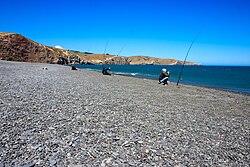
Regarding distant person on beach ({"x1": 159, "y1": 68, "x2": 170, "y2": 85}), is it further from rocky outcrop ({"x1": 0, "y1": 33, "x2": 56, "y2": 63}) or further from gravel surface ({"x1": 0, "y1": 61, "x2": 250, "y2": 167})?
rocky outcrop ({"x1": 0, "y1": 33, "x2": 56, "y2": 63})

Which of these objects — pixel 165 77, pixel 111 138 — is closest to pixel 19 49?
pixel 165 77

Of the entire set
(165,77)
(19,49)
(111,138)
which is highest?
(19,49)

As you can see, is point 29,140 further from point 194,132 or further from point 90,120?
point 194,132

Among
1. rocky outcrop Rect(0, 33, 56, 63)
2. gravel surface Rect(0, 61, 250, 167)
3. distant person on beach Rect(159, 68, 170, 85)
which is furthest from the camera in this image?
rocky outcrop Rect(0, 33, 56, 63)

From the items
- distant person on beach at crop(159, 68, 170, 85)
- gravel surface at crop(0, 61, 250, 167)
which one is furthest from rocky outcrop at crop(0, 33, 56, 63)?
gravel surface at crop(0, 61, 250, 167)

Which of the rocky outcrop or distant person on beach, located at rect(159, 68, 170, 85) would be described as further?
the rocky outcrop

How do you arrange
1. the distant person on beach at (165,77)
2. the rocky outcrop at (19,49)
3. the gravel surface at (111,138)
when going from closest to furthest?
the gravel surface at (111,138) → the distant person on beach at (165,77) → the rocky outcrop at (19,49)

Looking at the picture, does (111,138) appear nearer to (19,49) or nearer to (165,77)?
(165,77)

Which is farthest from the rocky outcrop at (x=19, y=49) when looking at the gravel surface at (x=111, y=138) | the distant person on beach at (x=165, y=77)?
the gravel surface at (x=111, y=138)

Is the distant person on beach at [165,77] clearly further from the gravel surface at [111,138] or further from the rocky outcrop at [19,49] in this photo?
the rocky outcrop at [19,49]

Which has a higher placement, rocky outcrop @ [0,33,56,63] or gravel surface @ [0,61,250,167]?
rocky outcrop @ [0,33,56,63]

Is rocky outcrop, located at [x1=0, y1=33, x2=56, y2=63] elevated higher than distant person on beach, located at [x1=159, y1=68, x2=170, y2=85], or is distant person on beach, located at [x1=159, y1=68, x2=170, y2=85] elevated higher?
rocky outcrop, located at [x1=0, y1=33, x2=56, y2=63]

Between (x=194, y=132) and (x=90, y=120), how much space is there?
390cm

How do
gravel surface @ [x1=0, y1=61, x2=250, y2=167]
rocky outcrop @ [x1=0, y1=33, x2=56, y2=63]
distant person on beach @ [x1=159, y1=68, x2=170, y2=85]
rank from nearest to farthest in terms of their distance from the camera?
gravel surface @ [x1=0, y1=61, x2=250, y2=167] < distant person on beach @ [x1=159, y1=68, x2=170, y2=85] < rocky outcrop @ [x1=0, y1=33, x2=56, y2=63]
